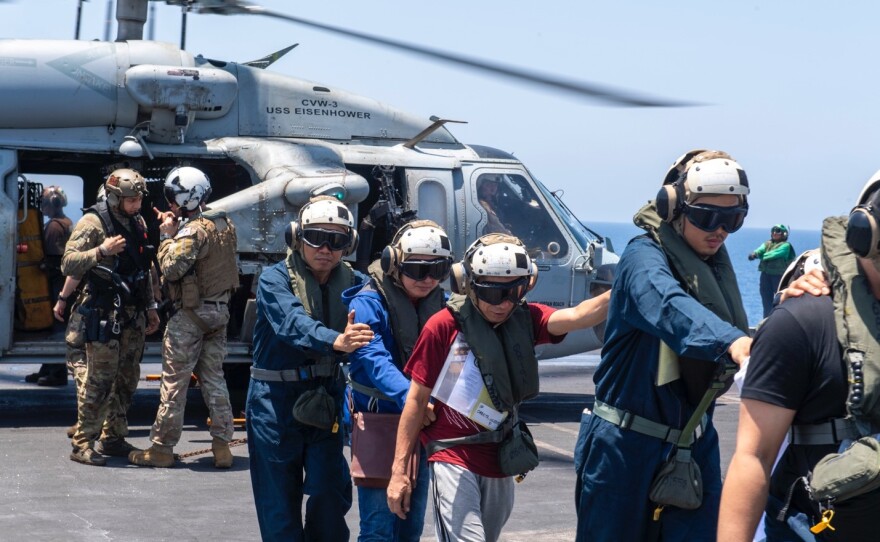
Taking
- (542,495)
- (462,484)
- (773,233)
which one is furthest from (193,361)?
(773,233)

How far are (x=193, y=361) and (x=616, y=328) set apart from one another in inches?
194

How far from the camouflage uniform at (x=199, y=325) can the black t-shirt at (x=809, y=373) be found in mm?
5844

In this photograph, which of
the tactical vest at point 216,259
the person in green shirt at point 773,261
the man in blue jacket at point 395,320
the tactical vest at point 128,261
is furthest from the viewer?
the person in green shirt at point 773,261

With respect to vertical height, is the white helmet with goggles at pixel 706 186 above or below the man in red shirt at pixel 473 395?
above

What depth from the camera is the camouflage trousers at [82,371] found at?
887cm

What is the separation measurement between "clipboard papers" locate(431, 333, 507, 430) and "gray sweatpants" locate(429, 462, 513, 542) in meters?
0.20

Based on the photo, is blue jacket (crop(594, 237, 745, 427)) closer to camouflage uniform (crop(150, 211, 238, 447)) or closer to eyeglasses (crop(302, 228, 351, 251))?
eyeglasses (crop(302, 228, 351, 251))

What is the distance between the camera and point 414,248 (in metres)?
5.10

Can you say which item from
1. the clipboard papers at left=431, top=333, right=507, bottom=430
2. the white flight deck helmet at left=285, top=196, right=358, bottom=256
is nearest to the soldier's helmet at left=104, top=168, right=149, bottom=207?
the white flight deck helmet at left=285, top=196, right=358, bottom=256

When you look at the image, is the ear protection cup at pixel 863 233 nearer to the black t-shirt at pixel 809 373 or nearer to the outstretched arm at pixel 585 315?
the black t-shirt at pixel 809 373

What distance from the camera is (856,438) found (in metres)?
3.04

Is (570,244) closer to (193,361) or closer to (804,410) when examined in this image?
(193,361)

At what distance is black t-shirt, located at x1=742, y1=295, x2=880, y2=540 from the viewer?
301 centimetres

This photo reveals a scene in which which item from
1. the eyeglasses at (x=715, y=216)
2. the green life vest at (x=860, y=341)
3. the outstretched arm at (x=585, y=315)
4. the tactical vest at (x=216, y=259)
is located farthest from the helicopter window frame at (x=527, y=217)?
the green life vest at (x=860, y=341)
